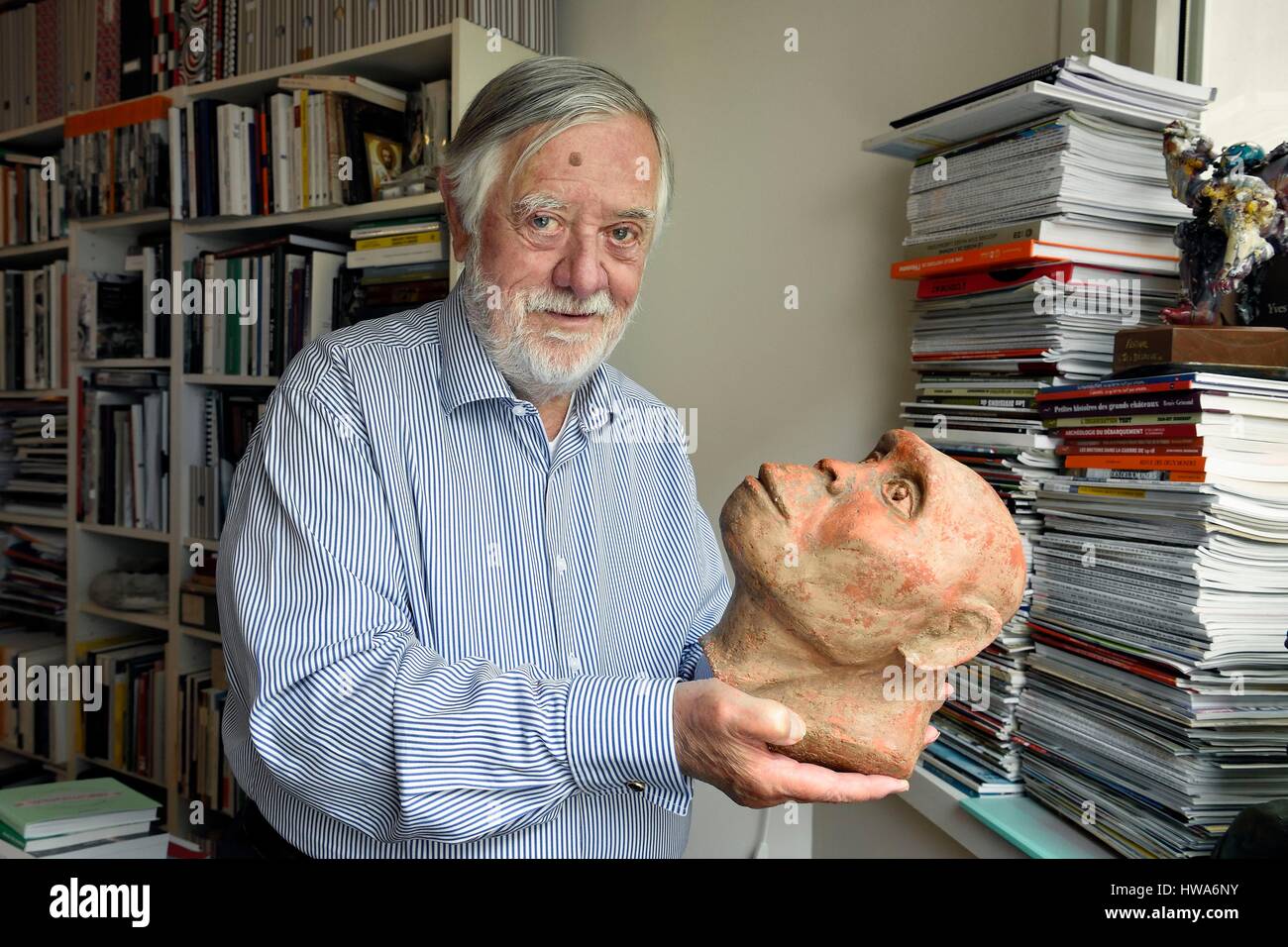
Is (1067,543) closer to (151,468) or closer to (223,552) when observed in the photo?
(223,552)

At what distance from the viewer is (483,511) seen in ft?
4.39

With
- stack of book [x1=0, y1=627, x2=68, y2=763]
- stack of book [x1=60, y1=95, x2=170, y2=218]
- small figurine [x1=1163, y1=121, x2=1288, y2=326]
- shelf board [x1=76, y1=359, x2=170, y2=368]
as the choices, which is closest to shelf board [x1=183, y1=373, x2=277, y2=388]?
shelf board [x1=76, y1=359, x2=170, y2=368]

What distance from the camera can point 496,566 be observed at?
133 cm

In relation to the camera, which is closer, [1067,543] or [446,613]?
[446,613]

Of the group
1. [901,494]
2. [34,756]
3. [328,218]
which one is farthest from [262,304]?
[901,494]

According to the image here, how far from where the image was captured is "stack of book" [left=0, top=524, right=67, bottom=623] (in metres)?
3.44

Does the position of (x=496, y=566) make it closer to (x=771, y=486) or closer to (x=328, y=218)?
(x=771, y=486)

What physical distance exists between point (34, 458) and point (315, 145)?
1.79 metres

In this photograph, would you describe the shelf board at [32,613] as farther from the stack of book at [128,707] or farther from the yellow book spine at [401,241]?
the yellow book spine at [401,241]

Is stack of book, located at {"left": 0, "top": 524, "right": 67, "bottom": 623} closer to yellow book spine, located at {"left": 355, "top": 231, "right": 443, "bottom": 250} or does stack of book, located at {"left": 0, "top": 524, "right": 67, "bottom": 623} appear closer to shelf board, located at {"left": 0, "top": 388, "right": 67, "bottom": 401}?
shelf board, located at {"left": 0, "top": 388, "right": 67, "bottom": 401}

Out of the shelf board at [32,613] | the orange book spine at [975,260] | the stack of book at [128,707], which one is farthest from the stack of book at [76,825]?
the shelf board at [32,613]

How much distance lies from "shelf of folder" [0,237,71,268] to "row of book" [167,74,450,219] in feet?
2.84
